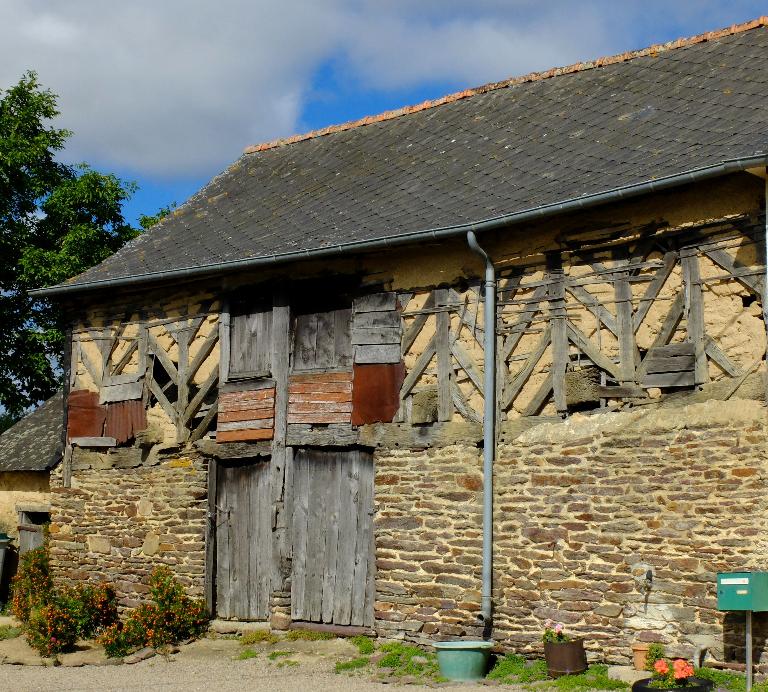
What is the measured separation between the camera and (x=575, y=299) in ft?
29.4

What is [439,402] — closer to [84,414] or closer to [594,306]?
[594,306]

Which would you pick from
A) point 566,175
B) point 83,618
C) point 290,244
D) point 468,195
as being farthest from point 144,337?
point 566,175

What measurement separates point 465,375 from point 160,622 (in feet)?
13.8

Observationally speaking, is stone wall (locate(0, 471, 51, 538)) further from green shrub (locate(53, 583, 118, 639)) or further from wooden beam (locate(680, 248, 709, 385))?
wooden beam (locate(680, 248, 709, 385))

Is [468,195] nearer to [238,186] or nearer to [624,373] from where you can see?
[624,373]

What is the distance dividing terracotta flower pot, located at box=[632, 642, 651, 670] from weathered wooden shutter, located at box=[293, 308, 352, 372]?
4.00 metres

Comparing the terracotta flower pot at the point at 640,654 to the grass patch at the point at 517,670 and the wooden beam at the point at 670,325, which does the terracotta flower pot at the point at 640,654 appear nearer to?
the grass patch at the point at 517,670

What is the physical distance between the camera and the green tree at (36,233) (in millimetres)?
18734

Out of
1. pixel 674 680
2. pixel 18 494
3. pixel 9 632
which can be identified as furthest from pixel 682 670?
pixel 18 494

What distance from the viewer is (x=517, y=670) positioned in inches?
338

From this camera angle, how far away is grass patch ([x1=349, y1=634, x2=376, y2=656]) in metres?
9.57

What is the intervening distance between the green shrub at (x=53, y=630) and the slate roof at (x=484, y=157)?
369 cm

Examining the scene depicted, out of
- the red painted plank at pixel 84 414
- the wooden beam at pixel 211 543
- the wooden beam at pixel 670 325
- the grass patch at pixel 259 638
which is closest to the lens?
the wooden beam at pixel 670 325

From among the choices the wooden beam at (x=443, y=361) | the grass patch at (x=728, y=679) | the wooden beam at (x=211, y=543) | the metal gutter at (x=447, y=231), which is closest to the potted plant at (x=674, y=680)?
the grass patch at (x=728, y=679)
